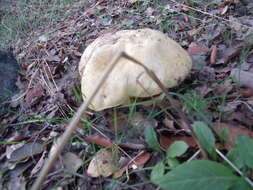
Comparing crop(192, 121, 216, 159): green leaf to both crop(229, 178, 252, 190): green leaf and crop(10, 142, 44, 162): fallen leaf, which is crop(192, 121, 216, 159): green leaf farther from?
crop(10, 142, 44, 162): fallen leaf

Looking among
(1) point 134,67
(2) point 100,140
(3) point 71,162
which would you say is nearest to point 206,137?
(1) point 134,67

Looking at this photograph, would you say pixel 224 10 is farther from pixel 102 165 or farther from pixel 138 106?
pixel 102 165

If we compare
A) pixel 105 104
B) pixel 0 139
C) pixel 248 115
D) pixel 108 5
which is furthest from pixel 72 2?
pixel 248 115

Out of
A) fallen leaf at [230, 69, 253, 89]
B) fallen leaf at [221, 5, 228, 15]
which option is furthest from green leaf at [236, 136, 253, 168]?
fallen leaf at [221, 5, 228, 15]

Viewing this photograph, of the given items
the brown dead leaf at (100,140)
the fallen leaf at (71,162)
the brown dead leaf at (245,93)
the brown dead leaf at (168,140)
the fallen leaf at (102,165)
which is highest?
the brown dead leaf at (245,93)

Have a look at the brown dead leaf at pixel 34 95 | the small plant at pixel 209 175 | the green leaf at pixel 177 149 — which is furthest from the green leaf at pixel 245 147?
the brown dead leaf at pixel 34 95

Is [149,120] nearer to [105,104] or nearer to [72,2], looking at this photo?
[105,104]

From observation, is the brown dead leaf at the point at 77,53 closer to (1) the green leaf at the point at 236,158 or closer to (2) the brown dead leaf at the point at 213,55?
(2) the brown dead leaf at the point at 213,55

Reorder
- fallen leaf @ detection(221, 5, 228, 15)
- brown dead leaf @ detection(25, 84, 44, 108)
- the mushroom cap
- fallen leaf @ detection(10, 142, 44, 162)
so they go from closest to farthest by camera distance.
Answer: the mushroom cap
fallen leaf @ detection(10, 142, 44, 162)
brown dead leaf @ detection(25, 84, 44, 108)
fallen leaf @ detection(221, 5, 228, 15)
